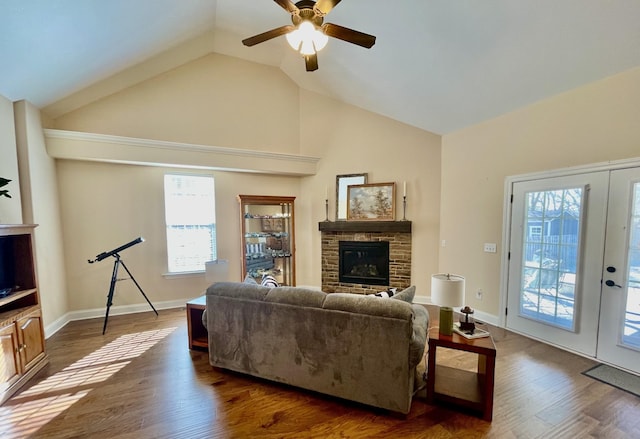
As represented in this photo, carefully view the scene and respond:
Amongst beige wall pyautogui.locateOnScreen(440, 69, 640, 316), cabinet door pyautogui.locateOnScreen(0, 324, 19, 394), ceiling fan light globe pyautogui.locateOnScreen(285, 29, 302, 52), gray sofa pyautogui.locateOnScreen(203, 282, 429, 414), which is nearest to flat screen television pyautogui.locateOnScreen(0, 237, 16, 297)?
cabinet door pyautogui.locateOnScreen(0, 324, 19, 394)

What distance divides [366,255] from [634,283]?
10.6 feet

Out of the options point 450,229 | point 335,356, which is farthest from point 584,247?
point 335,356

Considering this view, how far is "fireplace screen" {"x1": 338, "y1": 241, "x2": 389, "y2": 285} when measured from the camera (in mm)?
4844

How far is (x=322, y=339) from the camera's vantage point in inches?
84.8

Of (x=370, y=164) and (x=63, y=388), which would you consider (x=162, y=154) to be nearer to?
(x=63, y=388)

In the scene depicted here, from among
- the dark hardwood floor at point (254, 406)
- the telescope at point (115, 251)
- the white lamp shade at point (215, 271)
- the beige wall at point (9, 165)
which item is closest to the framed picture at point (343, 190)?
the white lamp shade at point (215, 271)

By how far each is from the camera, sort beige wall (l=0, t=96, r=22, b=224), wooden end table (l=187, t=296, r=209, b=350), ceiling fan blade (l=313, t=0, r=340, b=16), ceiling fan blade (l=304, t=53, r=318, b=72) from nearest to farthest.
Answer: ceiling fan blade (l=313, t=0, r=340, b=16), ceiling fan blade (l=304, t=53, r=318, b=72), beige wall (l=0, t=96, r=22, b=224), wooden end table (l=187, t=296, r=209, b=350)

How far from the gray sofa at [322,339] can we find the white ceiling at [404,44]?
8.90 feet

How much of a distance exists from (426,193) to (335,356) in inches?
132

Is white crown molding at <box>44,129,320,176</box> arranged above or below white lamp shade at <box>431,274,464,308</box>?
above

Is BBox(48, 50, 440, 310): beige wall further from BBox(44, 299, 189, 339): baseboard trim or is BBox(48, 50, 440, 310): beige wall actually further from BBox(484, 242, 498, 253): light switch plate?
BBox(484, 242, 498, 253): light switch plate

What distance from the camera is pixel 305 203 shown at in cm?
546

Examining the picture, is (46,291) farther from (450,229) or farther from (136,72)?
(450,229)

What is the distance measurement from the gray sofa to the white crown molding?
261 centimetres
